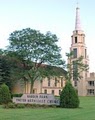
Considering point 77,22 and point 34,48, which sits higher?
point 77,22

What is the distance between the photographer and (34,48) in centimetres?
5866

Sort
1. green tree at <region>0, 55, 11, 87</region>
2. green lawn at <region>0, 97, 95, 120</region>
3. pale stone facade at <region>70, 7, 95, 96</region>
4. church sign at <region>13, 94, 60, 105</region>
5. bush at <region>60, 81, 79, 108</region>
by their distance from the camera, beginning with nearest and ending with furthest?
green lawn at <region>0, 97, 95, 120</region> → bush at <region>60, 81, 79, 108</region> → church sign at <region>13, 94, 60, 105</region> → green tree at <region>0, 55, 11, 87</region> → pale stone facade at <region>70, 7, 95, 96</region>

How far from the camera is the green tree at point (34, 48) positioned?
191 ft

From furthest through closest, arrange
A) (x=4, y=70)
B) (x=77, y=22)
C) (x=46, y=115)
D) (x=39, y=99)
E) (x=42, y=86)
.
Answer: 1. (x=77, y=22)
2. (x=42, y=86)
3. (x=4, y=70)
4. (x=39, y=99)
5. (x=46, y=115)

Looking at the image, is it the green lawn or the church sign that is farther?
the church sign

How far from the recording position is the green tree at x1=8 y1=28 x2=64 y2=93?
2290 inches

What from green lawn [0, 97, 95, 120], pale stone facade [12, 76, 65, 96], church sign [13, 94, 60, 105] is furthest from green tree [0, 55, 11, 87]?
green lawn [0, 97, 95, 120]

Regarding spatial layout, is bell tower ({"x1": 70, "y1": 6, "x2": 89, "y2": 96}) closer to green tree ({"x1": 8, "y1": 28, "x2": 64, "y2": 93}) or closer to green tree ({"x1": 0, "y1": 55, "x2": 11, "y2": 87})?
green tree ({"x1": 8, "y1": 28, "x2": 64, "y2": 93})

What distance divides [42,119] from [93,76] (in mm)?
76143

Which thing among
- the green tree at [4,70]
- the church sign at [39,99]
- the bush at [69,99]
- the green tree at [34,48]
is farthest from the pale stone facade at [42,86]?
the bush at [69,99]

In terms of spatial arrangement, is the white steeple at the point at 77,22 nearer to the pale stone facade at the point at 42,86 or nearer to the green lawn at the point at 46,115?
the pale stone facade at the point at 42,86

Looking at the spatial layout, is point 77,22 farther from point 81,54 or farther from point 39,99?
point 39,99

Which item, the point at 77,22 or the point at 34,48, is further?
the point at 77,22

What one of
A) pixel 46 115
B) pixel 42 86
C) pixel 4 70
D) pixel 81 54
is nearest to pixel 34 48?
pixel 4 70
